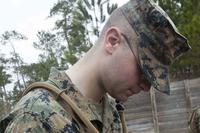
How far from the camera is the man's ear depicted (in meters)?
1.96

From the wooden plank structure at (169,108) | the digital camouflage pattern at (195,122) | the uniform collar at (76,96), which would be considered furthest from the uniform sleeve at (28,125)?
the wooden plank structure at (169,108)

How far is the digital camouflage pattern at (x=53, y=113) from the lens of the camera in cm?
176

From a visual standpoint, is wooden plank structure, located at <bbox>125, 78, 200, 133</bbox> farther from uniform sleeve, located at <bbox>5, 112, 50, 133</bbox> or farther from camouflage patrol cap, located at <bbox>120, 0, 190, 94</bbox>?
uniform sleeve, located at <bbox>5, 112, 50, 133</bbox>

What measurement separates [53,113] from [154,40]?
48cm

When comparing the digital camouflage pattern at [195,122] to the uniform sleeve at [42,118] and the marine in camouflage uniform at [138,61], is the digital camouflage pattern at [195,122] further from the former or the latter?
the uniform sleeve at [42,118]

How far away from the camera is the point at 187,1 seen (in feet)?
63.8

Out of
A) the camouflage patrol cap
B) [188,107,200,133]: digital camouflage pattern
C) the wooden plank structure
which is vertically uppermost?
the camouflage patrol cap

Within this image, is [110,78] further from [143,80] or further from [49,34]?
[49,34]

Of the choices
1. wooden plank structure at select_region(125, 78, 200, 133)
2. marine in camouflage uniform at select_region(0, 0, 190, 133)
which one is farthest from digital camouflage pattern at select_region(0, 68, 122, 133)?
wooden plank structure at select_region(125, 78, 200, 133)

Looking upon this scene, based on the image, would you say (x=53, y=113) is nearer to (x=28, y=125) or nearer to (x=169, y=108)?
(x=28, y=125)

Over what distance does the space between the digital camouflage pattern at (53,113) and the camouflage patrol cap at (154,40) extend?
23 centimetres

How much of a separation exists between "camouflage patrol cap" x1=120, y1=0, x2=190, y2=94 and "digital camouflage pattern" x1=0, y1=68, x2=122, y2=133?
0.23m

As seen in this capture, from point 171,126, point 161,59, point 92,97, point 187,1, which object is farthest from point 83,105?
point 187,1

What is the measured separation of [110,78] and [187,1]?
18.0 meters
